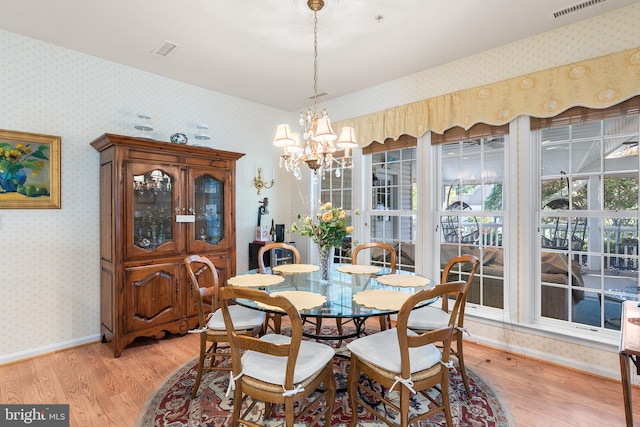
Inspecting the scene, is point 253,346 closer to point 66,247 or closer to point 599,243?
Result: point 66,247

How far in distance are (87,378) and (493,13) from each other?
4.20 meters

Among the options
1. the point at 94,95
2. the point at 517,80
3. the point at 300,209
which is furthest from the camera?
the point at 300,209

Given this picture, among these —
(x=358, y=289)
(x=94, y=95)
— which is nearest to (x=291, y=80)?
(x=94, y=95)

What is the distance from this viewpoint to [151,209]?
324 cm

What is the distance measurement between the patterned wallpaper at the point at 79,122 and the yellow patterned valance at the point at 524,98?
4.2 inches

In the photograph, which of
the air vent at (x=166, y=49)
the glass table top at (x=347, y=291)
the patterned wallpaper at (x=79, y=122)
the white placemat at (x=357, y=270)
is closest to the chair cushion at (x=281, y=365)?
the glass table top at (x=347, y=291)

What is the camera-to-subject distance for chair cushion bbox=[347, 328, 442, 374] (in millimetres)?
1789

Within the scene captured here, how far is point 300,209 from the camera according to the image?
495cm

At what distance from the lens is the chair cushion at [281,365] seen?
66.9 inches

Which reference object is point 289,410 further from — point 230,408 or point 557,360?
point 557,360

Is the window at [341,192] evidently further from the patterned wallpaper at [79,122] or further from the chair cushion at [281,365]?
the chair cushion at [281,365]

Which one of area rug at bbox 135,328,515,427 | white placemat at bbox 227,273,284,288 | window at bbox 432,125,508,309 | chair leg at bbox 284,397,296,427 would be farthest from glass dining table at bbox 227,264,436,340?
window at bbox 432,125,508,309

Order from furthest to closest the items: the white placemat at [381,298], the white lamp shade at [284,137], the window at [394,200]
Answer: the window at [394,200] → the white lamp shade at [284,137] → the white placemat at [381,298]

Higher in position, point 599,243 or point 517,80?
point 517,80
